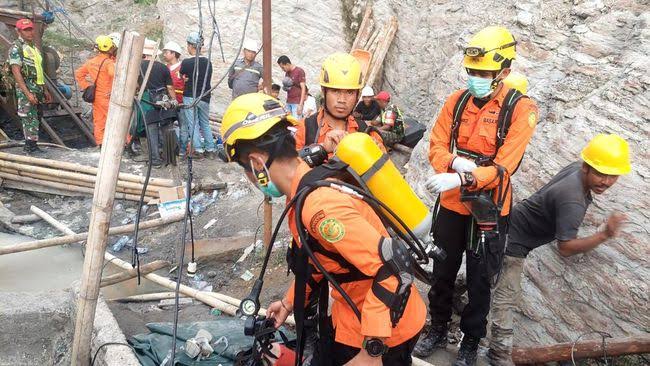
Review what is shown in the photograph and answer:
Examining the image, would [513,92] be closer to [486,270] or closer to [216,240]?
[486,270]

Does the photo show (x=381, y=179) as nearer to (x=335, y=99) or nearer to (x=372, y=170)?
(x=372, y=170)

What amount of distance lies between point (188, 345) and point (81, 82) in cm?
754

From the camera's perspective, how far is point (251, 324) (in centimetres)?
291

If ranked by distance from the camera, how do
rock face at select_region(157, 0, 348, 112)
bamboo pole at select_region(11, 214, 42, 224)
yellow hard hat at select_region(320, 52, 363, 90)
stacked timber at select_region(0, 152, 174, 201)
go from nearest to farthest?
yellow hard hat at select_region(320, 52, 363, 90)
bamboo pole at select_region(11, 214, 42, 224)
stacked timber at select_region(0, 152, 174, 201)
rock face at select_region(157, 0, 348, 112)

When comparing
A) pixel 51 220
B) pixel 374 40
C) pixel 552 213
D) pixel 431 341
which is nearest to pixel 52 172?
pixel 51 220

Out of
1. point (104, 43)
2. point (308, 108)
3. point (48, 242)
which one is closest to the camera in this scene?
point (48, 242)

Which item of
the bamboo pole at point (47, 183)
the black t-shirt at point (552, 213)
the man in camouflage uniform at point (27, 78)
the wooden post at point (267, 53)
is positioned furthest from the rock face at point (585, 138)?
the man in camouflage uniform at point (27, 78)

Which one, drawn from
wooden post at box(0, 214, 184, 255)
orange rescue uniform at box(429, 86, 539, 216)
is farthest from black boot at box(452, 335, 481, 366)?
wooden post at box(0, 214, 184, 255)

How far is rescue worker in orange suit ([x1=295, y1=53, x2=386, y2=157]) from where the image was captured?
409 centimetres

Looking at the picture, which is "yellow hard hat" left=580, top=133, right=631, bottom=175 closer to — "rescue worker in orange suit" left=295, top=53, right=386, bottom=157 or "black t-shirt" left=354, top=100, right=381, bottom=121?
"rescue worker in orange suit" left=295, top=53, right=386, bottom=157

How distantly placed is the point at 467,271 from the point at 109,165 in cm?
269

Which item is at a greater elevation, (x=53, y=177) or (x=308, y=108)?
(x=308, y=108)

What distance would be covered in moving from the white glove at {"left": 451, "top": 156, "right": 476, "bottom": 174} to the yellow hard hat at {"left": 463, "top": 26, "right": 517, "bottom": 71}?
690 mm

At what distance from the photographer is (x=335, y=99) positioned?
4145 millimetres
